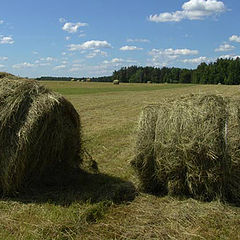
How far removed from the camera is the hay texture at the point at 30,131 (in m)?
5.00

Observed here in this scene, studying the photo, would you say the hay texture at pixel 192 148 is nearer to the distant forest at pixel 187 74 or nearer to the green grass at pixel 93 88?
the green grass at pixel 93 88

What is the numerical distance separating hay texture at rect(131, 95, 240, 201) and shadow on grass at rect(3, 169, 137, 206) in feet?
1.56

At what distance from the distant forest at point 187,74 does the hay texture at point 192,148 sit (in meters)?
71.4

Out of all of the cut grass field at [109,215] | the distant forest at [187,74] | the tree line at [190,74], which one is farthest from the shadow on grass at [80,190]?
the tree line at [190,74]

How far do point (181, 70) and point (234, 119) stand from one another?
104 metres

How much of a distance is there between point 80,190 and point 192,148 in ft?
6.42

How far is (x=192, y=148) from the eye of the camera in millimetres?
4738

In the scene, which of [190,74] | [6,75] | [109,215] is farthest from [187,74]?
[109,215]

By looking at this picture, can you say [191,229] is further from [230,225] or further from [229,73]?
[229,73]

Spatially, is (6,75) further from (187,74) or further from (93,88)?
(187,74)

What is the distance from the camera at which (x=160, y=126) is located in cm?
506

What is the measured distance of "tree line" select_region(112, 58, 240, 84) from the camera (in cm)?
8481

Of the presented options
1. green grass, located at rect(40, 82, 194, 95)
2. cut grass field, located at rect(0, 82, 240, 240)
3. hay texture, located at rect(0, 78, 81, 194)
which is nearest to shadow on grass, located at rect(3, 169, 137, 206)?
cut grass field, located at rect(0, 82, 240, 240)

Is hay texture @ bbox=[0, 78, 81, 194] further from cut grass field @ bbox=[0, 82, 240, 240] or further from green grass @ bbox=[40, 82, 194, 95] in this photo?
green grass @ bbox=[40, 82, 194, 95]
